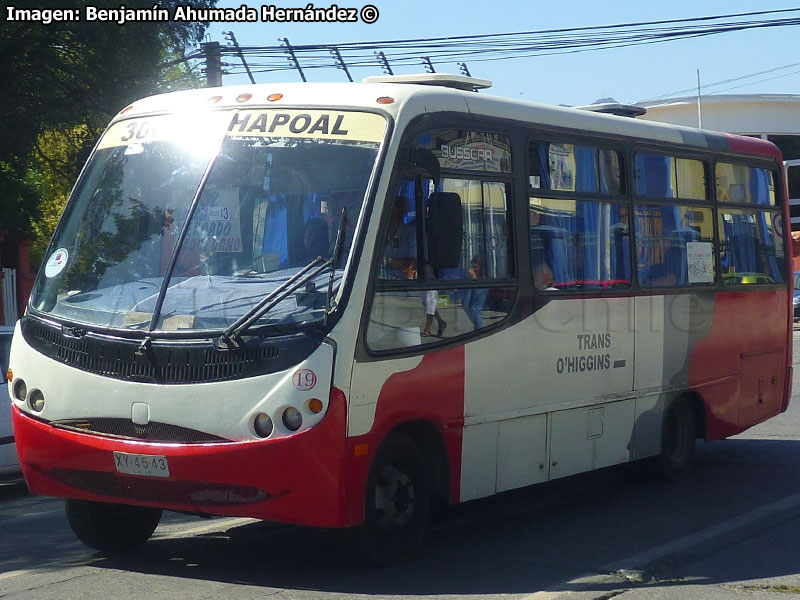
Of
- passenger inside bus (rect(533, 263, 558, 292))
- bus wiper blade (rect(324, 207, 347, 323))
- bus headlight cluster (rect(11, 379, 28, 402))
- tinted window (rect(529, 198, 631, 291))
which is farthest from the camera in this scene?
tinted window (rect(529, 198, 631, 291))

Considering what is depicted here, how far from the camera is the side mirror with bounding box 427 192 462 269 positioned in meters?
7.02

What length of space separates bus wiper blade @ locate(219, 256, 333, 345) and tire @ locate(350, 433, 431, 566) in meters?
1.04

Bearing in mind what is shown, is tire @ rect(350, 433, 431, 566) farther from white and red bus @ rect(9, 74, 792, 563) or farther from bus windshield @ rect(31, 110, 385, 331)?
bus windshield @ rect(31, 110, 385, 331)

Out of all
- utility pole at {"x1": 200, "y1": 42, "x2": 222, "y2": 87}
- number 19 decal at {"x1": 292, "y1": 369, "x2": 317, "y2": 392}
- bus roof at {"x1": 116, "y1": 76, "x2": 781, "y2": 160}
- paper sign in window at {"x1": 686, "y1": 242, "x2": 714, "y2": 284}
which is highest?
utility pole at {"x1": 200, "y1": 42, "x2": 222, "y2": 87}

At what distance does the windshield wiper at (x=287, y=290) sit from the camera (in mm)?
6492

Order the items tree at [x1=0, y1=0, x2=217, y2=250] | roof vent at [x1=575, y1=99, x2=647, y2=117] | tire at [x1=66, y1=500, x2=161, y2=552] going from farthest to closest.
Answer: tree at [x1=0, y1=0, x2=217, y2=250]
roof vent at [x1=575, y1=99, x2=647, y2=117]
tire at [x1=66, y1=500, x2=161, y2=552]

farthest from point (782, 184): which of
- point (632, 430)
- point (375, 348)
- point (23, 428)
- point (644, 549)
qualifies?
point (23, 428)

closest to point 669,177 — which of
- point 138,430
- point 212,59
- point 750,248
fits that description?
point 750,248

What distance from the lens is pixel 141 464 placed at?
6629 millimetres

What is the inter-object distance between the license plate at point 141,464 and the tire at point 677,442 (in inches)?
196

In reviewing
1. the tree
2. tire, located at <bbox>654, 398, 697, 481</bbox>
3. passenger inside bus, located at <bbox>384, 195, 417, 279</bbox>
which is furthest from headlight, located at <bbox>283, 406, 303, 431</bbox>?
the tree

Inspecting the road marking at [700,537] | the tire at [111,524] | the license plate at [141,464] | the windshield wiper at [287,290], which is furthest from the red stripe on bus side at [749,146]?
the license plate at [141,464]

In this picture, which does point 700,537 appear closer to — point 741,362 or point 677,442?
point 677,442

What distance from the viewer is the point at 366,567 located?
6.94 meters
